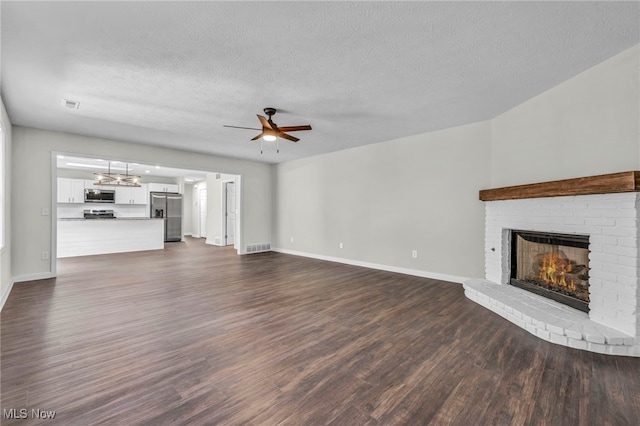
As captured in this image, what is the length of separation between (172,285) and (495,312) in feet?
15.0

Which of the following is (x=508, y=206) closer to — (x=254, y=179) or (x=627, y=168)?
(x=627, y=168)

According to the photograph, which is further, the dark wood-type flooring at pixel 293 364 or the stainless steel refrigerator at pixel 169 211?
the stainless steel refrigerator at pixel 169 211

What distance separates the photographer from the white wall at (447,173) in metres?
2.66

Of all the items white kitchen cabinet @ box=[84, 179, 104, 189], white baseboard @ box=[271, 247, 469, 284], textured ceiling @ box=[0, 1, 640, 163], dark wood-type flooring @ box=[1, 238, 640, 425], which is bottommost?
dark wood-type flooring @ box=[1, 238, 640, 425]

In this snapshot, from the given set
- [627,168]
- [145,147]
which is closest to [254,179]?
[145,147]

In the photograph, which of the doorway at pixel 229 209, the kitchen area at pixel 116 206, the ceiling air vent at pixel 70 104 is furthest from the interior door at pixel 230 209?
the ceiling air vent at pixel 70 104

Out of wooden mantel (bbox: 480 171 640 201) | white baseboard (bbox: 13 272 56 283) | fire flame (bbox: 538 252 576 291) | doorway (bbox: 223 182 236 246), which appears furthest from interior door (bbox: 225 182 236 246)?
fire flame (bbox: 538 252 576 291)

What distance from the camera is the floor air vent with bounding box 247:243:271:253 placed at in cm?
773

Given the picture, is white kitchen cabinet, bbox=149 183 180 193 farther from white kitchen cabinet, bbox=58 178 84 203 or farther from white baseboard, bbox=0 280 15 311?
white baseboard, bbox=0 280 15 311

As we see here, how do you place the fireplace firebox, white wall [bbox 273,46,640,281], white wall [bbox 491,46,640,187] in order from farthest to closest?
the fireplace firebox < white wall [bbox 273,46,640,281] < white wall [bbox 491,46,640,187]

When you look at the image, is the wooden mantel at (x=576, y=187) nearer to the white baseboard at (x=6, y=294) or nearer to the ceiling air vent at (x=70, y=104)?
the ceiling air vent at (x=70, y=104)

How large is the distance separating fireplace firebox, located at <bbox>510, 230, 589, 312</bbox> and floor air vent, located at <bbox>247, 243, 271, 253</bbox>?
237 inches

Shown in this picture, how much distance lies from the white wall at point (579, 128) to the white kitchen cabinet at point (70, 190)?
11885 mm

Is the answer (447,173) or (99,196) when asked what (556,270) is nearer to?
(447,173)
